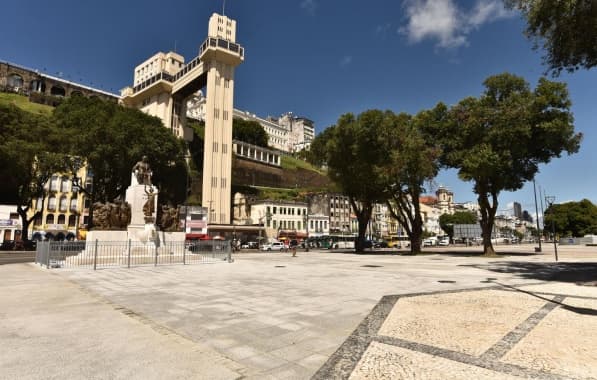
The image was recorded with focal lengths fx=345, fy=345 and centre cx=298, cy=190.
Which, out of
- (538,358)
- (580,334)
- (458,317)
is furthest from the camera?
(458,317)

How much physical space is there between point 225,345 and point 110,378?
1820mm

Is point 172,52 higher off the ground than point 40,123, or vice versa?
point 172,52

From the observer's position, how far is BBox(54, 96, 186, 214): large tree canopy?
41.7 m

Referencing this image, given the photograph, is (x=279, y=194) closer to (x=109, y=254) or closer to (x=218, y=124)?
(x=218, y=124)

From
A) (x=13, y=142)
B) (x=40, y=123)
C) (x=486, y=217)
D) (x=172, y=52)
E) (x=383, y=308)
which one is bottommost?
(x=383, y=308)

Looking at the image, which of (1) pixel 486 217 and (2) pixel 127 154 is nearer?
(1) pixel 486 217

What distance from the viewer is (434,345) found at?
18.6ft

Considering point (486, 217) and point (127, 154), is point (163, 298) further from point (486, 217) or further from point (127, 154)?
point (127, 154)

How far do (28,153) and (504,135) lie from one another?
4600cm

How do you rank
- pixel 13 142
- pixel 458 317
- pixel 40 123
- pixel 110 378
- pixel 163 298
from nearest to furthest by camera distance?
pixel 110 378
pixel 458 317
pixel 163 298
pixel 13 142
pixel 40 123

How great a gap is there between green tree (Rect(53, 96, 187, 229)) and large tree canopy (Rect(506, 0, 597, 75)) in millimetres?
41831

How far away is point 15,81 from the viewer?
10881 centimetres

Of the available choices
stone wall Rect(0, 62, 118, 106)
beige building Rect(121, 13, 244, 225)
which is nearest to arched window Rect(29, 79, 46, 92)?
stone wall Rect(0, 62, 118, 106)

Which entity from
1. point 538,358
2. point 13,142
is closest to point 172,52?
point 13,142
